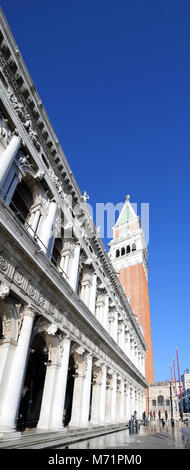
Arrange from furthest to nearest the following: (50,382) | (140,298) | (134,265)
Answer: (134,265), (140,298), (50,382)

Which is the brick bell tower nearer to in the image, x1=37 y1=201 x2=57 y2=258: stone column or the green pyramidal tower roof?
the green pyramidal tower roof

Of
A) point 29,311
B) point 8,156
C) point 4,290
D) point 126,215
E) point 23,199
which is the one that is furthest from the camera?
point 126,215

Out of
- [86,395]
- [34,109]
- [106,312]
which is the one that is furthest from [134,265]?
[34,109]

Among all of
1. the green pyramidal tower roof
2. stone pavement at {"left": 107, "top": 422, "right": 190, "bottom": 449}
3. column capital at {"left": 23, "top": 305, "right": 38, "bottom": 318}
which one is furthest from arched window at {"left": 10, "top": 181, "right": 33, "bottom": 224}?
the green pyramidal tower roof

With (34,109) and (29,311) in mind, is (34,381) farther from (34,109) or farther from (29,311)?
(34,109)

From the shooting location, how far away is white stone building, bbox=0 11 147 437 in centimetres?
792

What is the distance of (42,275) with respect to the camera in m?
9.35

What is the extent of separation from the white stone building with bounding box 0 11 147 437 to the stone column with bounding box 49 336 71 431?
3 cm

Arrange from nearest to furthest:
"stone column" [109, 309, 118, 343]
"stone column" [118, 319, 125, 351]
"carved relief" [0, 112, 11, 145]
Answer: "carved relief" [0, 112, 11, 145]
"stone column" [109, 309, 118, 343]
"stone column" [118, 319, 125, 351]

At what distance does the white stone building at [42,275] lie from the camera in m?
7.92

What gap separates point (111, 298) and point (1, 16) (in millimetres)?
17374

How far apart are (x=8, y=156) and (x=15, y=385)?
23.6 feet

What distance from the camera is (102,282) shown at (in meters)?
18.4
